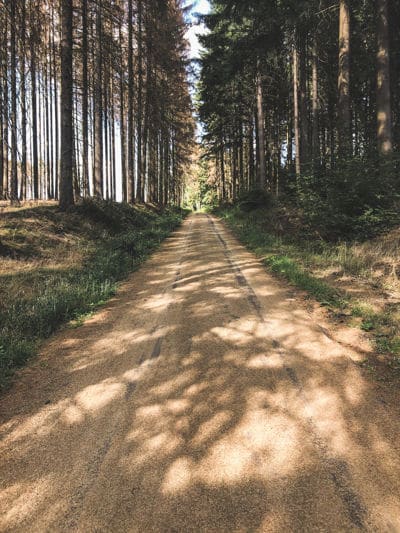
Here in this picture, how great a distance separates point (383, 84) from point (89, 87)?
14968 mm

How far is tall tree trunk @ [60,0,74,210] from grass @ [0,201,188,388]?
37.0 inches

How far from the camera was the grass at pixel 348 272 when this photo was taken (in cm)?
524

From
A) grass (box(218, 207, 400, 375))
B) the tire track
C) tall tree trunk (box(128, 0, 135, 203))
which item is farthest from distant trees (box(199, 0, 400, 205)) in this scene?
the tire track

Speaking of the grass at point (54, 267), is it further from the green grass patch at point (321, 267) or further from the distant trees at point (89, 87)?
the green grass patch at point (321, 267)

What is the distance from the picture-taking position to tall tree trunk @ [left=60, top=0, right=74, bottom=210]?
12.3m

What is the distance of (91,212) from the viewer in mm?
14305

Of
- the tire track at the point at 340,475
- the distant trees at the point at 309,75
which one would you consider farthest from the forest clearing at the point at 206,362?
the distant trees at the point at 309,75

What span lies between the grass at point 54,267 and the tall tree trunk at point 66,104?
3.08 ft

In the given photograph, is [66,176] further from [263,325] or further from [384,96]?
[384,96]

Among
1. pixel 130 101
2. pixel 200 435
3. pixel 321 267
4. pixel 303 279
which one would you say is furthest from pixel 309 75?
pixel 200 435

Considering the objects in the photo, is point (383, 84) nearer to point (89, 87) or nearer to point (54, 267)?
point (54, 267)

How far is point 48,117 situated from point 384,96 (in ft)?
98.1

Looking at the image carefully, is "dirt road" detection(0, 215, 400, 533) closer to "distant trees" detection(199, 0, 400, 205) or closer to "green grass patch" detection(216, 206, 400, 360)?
"green grass patch" detection(216, 206, 400, 360)

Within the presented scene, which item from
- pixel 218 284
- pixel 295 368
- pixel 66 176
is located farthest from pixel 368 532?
pixel 66 176
